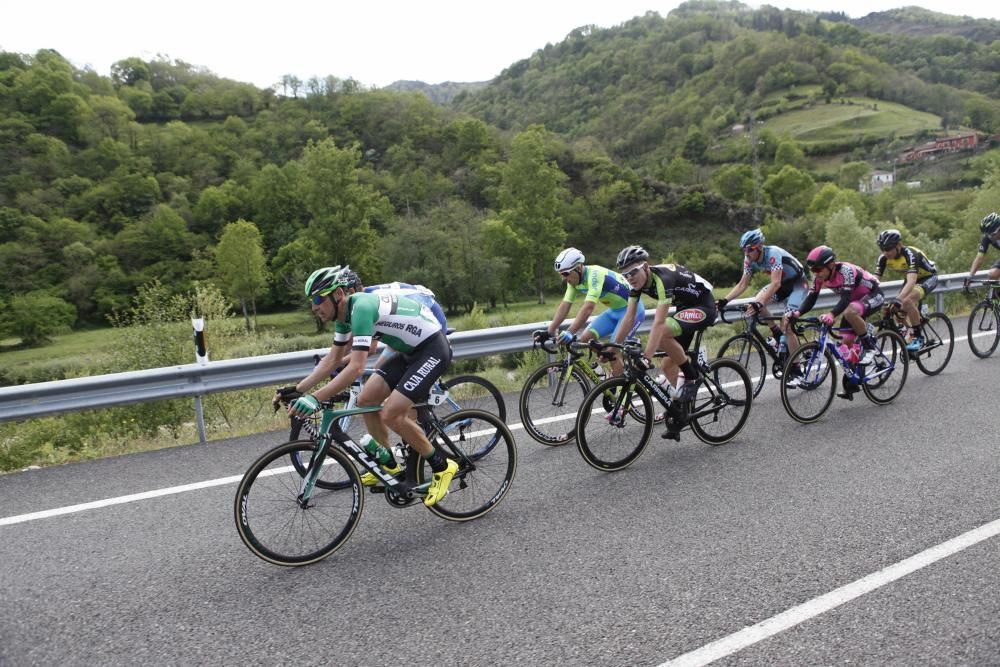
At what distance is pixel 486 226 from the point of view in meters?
82.4

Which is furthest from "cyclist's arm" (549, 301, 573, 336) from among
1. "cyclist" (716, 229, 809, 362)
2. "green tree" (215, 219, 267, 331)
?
"green tree" (215, 219, 267, 331)

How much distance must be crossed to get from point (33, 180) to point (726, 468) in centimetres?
12478

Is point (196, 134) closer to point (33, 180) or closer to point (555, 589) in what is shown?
point (33, 180)

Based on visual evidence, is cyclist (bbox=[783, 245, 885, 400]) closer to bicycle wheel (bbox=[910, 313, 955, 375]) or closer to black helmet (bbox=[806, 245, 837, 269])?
black helmet (bbox=[806, 245, 837, 269])

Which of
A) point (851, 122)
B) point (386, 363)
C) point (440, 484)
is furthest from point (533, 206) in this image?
point (851, 122)

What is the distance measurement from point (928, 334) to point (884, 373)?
213cm

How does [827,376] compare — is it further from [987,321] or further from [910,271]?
[987,321]

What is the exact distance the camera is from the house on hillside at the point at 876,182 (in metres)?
112

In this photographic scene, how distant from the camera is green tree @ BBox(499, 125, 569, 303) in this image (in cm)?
8631

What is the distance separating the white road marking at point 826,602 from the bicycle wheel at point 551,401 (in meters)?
3.24

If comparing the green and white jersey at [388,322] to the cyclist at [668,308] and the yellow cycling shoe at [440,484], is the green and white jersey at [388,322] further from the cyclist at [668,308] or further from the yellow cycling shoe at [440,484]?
the cyclist at [668,308]

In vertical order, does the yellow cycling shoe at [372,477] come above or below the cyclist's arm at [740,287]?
below

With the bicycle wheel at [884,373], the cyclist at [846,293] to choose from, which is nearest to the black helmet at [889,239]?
the cyclist at [846,293]

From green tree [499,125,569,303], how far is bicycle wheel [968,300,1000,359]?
242 feet
